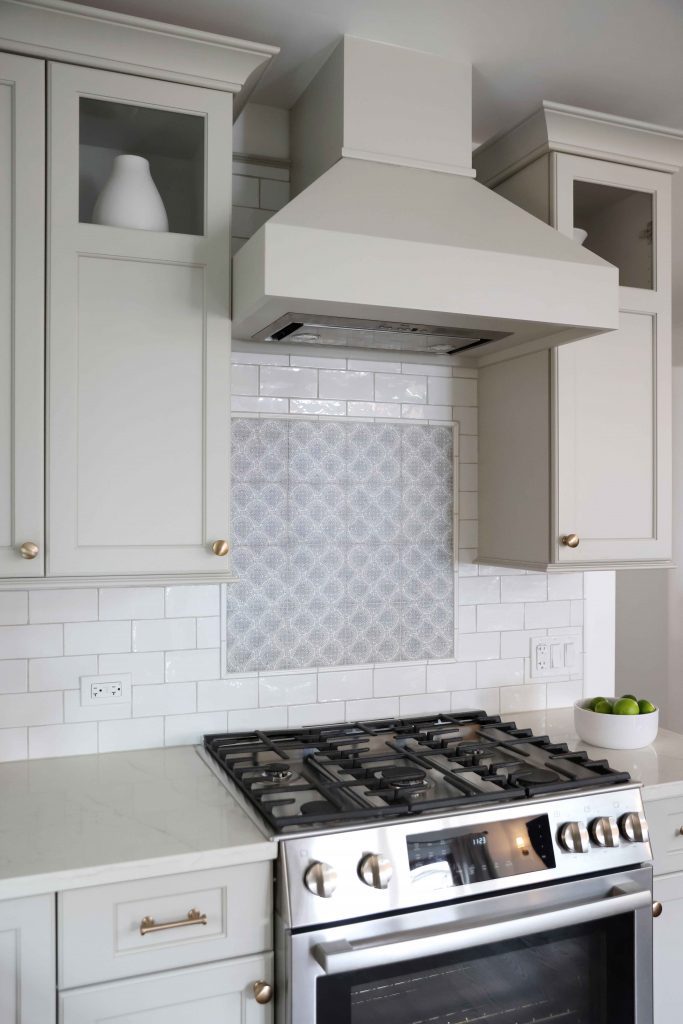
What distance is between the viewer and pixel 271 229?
1700 mm

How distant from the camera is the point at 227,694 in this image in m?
2.32

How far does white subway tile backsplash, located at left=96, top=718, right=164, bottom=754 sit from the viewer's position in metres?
2.20

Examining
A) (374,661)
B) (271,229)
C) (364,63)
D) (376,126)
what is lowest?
(374,661)

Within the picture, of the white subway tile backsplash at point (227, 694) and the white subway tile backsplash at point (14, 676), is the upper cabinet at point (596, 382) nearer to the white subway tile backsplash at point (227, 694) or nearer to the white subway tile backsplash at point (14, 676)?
the white subway tile backsplash at point (227, 694)

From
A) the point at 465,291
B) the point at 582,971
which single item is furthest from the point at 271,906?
the point at 465,291

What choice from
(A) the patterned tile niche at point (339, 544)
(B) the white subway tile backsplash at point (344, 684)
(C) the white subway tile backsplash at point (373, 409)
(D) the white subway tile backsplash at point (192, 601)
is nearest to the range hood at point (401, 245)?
(C) the white subway tile backsplash at point (373, 409)

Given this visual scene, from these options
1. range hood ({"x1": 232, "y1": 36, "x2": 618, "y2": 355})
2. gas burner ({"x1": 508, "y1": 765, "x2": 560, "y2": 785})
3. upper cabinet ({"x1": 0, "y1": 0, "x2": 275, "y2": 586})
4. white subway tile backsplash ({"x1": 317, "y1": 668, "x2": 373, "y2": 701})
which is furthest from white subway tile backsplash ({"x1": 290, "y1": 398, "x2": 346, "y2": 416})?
gas burner ({"x1": 508, "y1": 765, "x2": 560, "y2": 785})

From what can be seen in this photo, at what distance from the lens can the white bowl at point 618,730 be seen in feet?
7.53

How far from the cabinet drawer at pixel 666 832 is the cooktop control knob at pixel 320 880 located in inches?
33.0

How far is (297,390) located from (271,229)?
0.73 meters

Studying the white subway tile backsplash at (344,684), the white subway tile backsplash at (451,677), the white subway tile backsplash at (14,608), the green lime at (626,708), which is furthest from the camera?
the white subway tile backsplash at (451,677)

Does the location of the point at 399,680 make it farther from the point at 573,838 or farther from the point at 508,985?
the point at 508,985

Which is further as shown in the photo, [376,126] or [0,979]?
[376,126]

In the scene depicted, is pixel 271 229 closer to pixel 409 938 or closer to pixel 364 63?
pixel 364 63
